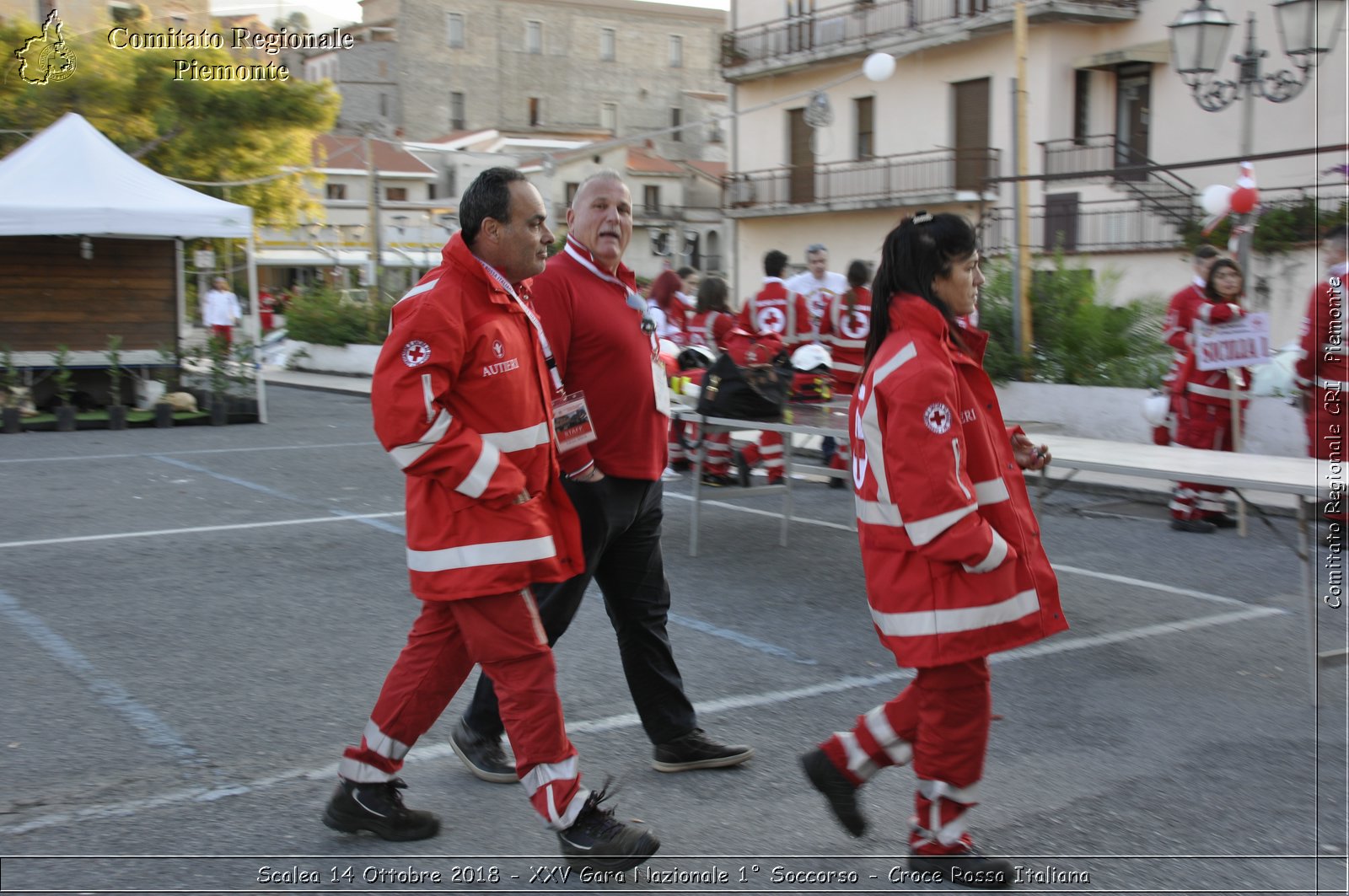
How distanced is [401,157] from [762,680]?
2567 inches

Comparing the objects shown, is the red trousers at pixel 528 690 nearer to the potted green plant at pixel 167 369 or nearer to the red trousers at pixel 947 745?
the red trousers at pixel 947 745

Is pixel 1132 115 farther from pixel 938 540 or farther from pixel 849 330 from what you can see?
pixel 938 540

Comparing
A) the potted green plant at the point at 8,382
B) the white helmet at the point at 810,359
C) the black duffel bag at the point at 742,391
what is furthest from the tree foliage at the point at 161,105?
the black duffel bag at the point at 742,391

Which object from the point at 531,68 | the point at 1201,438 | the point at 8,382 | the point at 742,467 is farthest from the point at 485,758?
the point at 531,68

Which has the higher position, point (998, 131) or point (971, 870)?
point (998, 131)

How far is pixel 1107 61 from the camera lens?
2680 cm

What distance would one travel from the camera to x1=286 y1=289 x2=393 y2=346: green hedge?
26.8m

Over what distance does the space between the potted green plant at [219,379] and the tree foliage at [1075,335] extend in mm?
9719

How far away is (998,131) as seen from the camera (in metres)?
29.1

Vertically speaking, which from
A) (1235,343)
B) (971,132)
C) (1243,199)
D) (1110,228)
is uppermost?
(971,132)

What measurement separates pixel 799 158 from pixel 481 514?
32.7 meters

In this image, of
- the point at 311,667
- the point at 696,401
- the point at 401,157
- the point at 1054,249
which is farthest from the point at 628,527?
the point at 401,157

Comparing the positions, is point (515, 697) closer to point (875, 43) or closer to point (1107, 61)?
point (1107, 61)

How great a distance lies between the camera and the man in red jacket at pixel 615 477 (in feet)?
13.9
